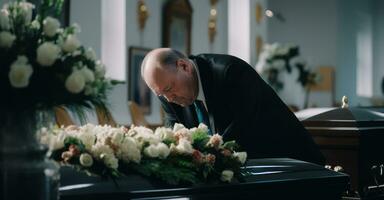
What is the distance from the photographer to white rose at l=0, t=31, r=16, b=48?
1481 millimetres

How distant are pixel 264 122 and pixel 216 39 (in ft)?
31.4

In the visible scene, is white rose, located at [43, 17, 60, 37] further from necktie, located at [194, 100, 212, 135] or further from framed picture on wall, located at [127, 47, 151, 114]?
framed picture on wall, located at [127, 47, 151, 114]

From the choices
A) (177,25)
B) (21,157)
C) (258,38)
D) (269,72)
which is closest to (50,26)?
(21,157)

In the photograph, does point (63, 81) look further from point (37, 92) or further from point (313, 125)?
point (313, 125)

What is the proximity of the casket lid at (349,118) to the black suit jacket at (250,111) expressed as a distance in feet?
0.87

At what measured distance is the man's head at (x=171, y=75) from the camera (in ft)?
9.90

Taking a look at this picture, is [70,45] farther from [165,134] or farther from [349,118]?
[349,118]

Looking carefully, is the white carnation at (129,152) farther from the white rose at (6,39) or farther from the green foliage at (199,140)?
the white rose at (6,39)

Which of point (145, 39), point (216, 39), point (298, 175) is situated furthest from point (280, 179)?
point (216, 39)

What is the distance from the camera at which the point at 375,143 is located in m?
3.48

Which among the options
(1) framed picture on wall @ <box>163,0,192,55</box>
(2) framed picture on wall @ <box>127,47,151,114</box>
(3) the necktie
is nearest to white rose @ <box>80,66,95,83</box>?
(3) the necktie

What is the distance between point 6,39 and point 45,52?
8cm

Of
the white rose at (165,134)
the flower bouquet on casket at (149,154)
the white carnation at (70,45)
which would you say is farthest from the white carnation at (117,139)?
the white carnation at (70,45)

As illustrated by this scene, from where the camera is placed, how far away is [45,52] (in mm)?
1489
